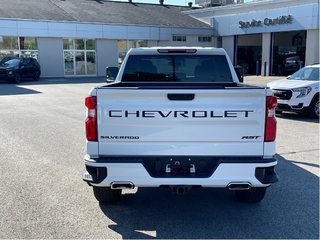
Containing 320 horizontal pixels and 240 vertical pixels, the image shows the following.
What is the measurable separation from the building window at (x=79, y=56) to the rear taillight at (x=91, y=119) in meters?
30.4

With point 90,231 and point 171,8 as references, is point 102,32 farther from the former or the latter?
point 90,231

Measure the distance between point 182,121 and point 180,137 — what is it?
0.57 feet

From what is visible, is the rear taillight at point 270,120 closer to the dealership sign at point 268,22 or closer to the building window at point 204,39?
the dealership sign at point 268,22

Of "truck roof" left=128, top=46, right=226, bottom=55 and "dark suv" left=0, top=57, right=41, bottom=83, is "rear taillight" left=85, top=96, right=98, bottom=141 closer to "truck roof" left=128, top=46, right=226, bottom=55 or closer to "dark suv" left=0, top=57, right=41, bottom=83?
"truck roof" left=128, top=46, right=226, bottom=55

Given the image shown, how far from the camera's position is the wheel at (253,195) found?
4.79m

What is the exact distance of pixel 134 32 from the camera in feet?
116

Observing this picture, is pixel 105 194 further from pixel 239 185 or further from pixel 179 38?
pixel 179 38

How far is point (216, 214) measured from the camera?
4.60 metres

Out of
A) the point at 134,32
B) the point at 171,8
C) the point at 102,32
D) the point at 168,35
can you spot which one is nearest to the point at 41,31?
the point at 102,32

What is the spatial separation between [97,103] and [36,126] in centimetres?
700

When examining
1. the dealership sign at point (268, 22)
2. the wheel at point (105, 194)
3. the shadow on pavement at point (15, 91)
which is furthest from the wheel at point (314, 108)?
the dealership sign at point (268, 22)

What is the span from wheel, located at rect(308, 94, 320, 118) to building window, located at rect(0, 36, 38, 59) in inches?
995

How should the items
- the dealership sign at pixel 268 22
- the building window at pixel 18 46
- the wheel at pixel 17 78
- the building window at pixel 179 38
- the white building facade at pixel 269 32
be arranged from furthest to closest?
the building window at pixel 179 38 < the dealership sign at pixel 268 22 < the white building facade at pixel 269 32 < the building window at pixel 18 46 < the wheel at pixel 17 78

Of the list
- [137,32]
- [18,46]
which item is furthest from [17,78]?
[137,32]
